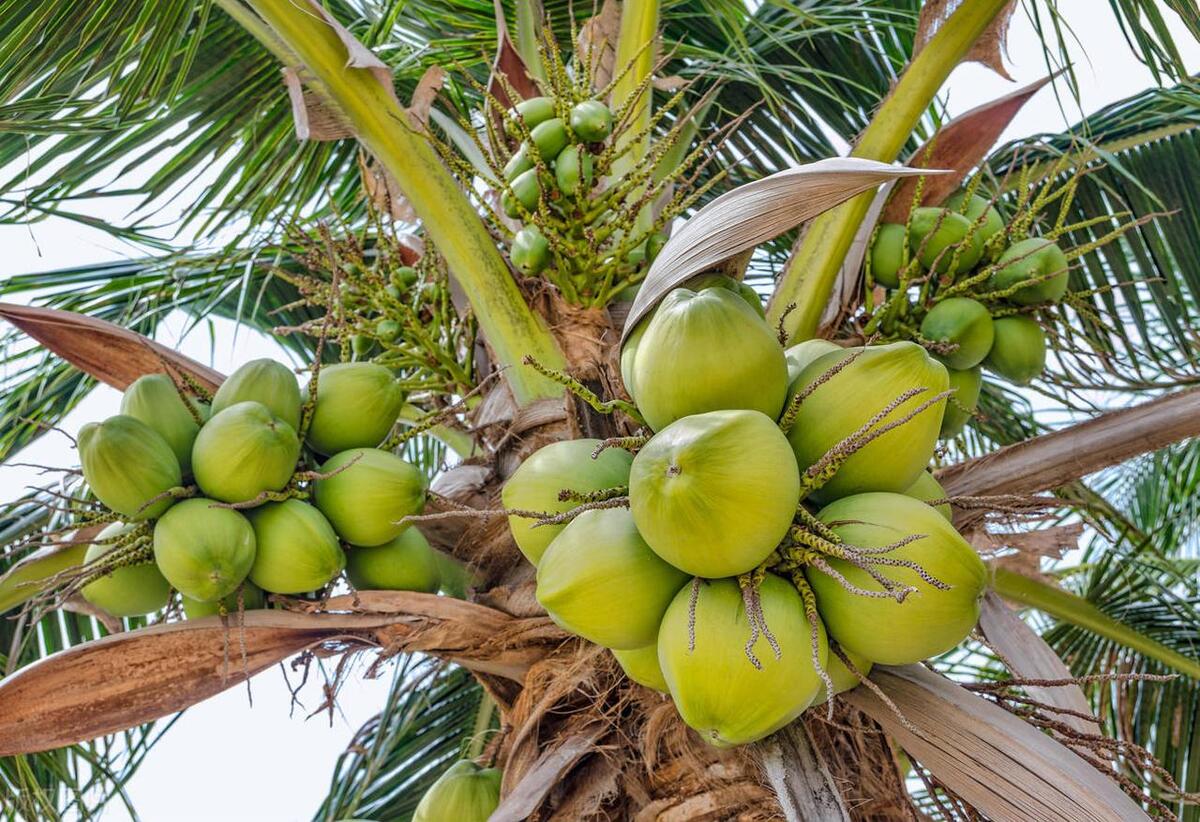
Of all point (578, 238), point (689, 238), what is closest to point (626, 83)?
point (578, 238)

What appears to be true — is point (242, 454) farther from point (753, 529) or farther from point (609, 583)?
point (753, 529)

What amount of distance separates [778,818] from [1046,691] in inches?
15.3

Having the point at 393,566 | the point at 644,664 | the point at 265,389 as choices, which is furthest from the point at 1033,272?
the point at 265,389

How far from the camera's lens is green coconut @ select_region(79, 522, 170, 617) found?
159 cm

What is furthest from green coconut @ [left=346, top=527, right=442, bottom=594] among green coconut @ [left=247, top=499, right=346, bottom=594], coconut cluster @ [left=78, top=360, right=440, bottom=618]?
green coconut @ [left=247, top=499, right=346, bottom=594]

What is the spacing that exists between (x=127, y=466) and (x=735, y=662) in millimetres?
872

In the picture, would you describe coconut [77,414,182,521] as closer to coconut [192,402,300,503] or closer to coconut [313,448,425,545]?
coconut [192,402,300,503]

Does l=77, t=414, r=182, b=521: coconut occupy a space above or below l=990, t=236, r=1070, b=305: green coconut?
above

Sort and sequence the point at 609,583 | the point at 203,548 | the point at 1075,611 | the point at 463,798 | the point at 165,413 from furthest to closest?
1. the point at 1075,611
2. the point at 463,798
3. the point at 165,413
4. the point at 203,548
5. the point at 609,583

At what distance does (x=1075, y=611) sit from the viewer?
2.29 meters

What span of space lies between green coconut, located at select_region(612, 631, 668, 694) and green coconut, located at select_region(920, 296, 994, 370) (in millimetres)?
888

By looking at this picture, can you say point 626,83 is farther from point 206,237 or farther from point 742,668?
point 742,668

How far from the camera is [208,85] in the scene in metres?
2.65

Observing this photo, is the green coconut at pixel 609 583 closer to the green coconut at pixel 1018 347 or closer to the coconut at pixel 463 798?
the coconut at pixel 463 798
